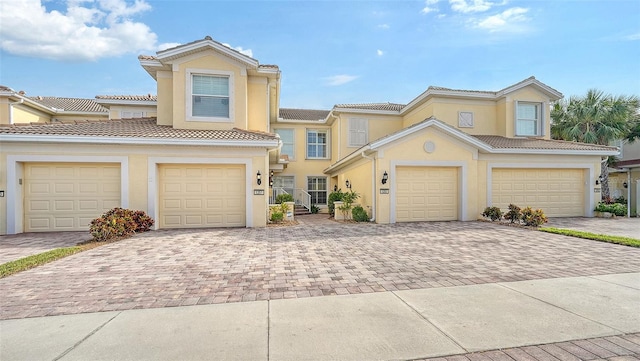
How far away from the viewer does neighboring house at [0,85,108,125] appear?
13711 mm

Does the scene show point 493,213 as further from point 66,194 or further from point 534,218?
point 66,194

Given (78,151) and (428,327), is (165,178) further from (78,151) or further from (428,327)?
(428,327)

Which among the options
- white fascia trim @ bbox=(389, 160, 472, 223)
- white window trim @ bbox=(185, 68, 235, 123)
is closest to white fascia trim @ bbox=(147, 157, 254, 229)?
white window trim @ bbox=(185, 68, 235, 123)

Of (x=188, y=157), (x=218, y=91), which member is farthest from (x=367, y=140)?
(x=188, y=157)

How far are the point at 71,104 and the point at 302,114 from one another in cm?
1451

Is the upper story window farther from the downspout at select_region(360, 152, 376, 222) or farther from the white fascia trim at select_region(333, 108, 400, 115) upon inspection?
the white fascia trim at select_region(333, 108, 400, 115)

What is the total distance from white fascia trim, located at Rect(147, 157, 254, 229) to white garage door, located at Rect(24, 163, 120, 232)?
120 centimetres

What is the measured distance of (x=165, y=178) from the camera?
1026 centimetres

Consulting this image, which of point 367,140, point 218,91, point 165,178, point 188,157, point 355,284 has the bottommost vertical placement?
point 355,284

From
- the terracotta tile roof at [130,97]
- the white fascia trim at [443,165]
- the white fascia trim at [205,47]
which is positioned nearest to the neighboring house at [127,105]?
the terracotta tile roof at [130,97]

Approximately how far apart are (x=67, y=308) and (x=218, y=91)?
9340 mm

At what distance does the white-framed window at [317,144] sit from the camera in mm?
19250

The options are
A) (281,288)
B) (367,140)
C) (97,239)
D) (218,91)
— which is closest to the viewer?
(281,288)

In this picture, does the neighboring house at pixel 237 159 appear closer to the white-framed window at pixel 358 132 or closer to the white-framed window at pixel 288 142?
the white-framed window at pixel 358 132
